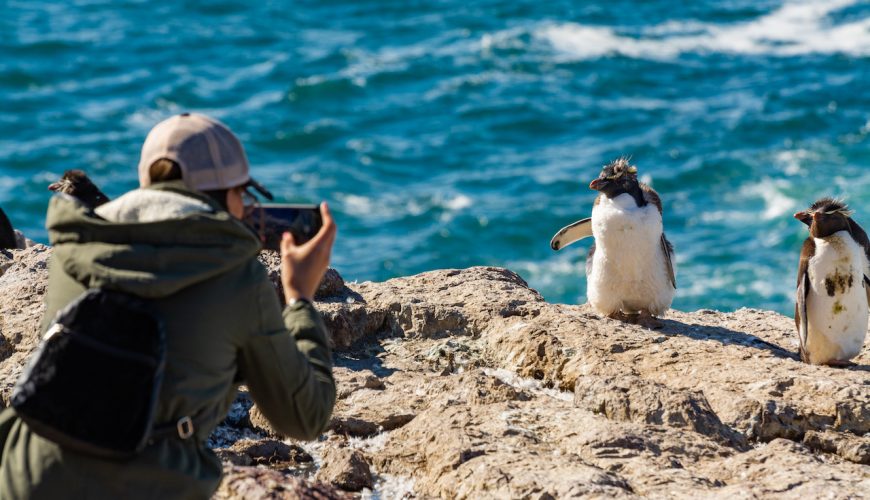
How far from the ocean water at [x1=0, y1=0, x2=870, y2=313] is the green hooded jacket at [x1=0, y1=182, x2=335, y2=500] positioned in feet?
58.5

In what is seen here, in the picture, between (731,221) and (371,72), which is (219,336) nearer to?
(731,221)

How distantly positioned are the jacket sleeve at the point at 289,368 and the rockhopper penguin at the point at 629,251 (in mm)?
5060

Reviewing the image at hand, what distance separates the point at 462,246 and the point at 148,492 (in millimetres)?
20112

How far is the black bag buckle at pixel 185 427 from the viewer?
305cm

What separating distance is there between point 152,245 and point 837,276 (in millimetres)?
5539

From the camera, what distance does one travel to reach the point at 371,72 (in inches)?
1228

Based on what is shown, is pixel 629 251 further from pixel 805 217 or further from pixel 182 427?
pixel 182 427

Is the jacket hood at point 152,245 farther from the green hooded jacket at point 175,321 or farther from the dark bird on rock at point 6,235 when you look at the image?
the dark bird on rock at point 6,235

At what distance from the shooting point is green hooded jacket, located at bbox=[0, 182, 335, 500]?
9.72ft

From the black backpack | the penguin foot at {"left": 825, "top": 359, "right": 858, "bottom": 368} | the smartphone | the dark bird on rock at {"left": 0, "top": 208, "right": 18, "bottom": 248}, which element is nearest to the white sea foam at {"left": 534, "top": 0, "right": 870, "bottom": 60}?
the dark bird on rock at {"left": 0, "top": 208, "right": 18, "bottom": 248}

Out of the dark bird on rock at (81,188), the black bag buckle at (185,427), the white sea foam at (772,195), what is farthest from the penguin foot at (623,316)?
the white sea foam at (772,195)

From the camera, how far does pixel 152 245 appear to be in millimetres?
2969

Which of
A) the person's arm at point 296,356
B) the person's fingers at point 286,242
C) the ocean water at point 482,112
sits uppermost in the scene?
the person's fingers at point 286,242

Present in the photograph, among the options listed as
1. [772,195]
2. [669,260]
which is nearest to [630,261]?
[669,260]
